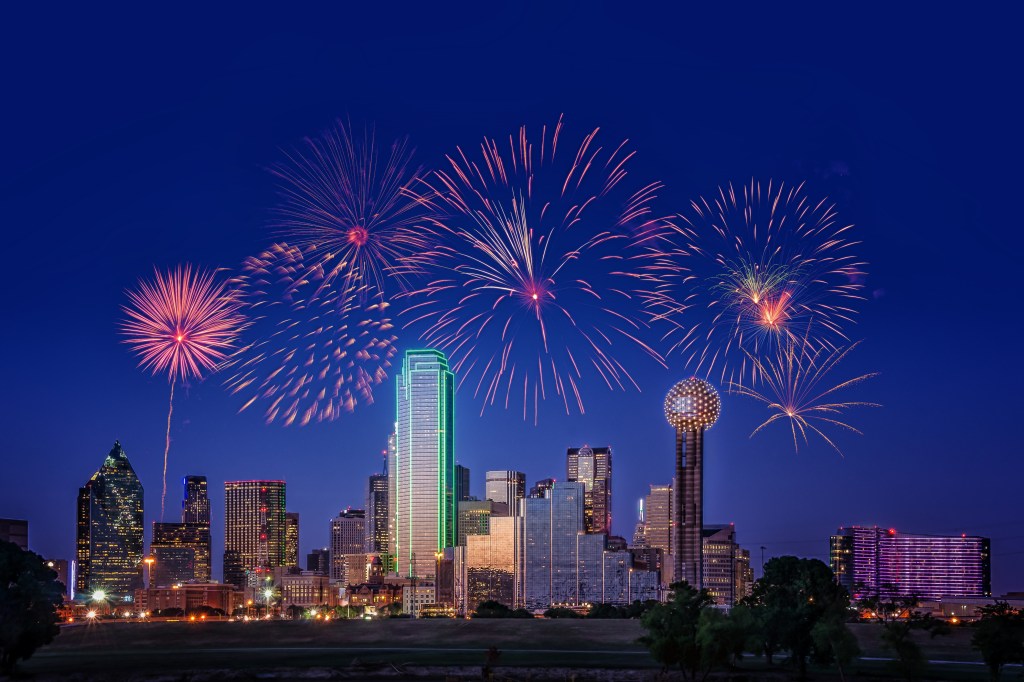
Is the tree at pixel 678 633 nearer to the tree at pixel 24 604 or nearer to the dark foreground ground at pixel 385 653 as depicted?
the dark foreground ground at pixel 385 653

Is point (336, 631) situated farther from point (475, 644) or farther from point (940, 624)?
point (940, 624)

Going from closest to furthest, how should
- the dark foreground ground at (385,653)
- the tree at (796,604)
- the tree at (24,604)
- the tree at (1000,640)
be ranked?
the tree at (1000,640)
the tree at (24,604)
the tree at (796,604)
the dark foreground ground at (385,653)

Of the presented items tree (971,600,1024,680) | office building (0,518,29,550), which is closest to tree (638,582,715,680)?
tree (971,600,1024,680)

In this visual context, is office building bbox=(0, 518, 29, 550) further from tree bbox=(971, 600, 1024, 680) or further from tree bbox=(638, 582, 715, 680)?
tree bbox=(971, 600, 1024, 680)

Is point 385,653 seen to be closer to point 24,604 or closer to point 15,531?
point 24,604

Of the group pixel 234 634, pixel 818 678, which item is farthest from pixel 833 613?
pixel 234 634

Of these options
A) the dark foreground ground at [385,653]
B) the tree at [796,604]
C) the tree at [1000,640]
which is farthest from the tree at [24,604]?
the tree at [1000,640]

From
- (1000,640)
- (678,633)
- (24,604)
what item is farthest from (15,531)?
(1000,640)
